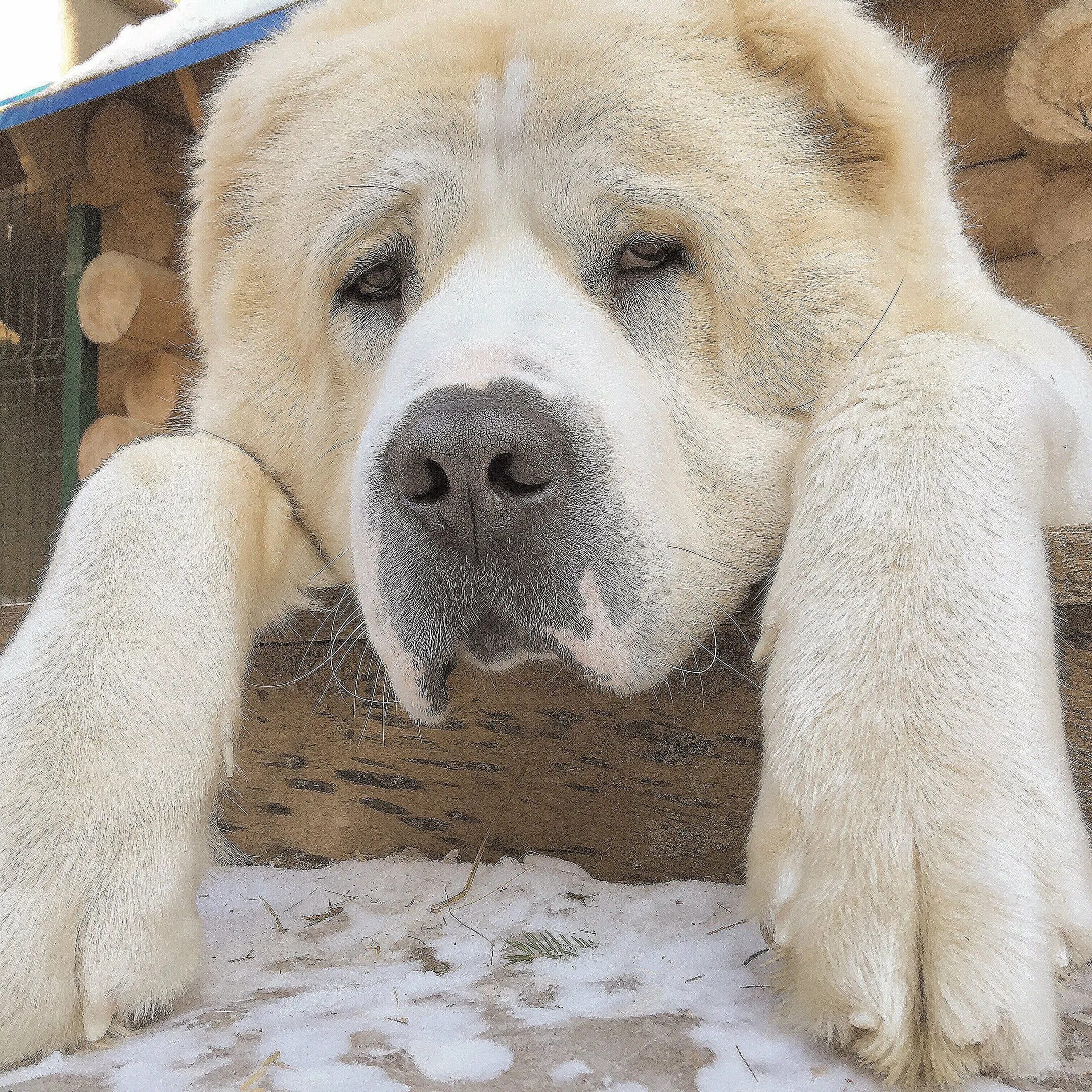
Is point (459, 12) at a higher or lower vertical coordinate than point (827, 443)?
higher

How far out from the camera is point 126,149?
19.9 feet

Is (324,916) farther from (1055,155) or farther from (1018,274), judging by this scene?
(1018,274)

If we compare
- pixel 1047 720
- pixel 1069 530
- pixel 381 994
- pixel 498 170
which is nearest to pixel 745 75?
pixel 498 170

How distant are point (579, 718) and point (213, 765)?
1.85 ft

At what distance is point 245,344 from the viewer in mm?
2188

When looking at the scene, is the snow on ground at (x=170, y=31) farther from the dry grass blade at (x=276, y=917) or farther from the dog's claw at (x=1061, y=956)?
the dog's claw at (x=1061, y=956)

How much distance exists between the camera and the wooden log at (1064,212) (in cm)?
411

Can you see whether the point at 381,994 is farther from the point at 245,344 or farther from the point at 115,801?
the point at 245,344

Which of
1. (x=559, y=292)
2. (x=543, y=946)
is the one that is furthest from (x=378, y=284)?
(x=543, y=946)

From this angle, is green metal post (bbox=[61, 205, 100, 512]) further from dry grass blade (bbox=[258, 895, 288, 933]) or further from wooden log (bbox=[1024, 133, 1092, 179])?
wooden log (bbox=[1024, 133, 1092, 179])

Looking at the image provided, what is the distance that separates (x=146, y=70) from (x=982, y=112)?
12.9 ft

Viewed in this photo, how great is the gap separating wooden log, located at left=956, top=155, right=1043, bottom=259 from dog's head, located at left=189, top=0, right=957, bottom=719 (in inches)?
117

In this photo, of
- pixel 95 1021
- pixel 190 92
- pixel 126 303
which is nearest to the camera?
pixel 95 1021

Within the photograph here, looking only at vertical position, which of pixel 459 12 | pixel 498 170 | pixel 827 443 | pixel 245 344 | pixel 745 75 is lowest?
pixel 827 443
